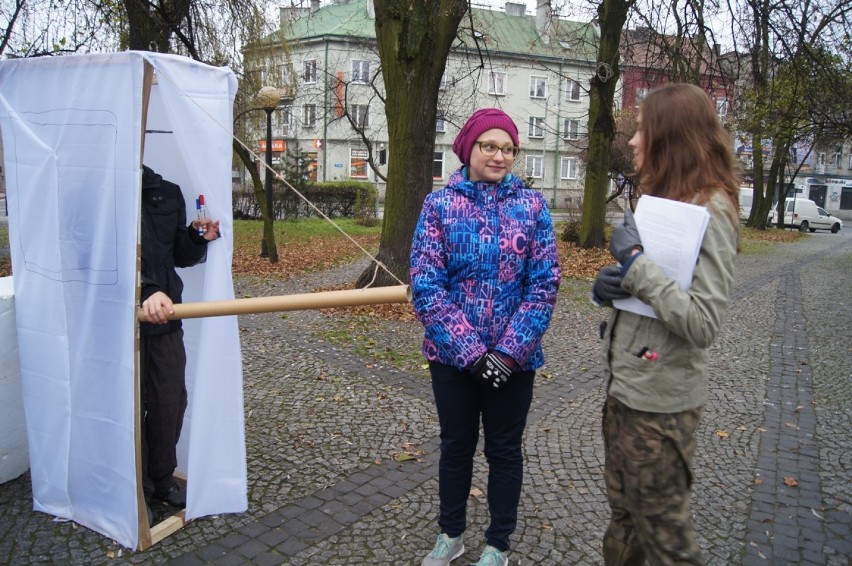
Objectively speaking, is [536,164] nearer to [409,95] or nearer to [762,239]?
[762,239]

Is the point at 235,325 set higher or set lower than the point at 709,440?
higher

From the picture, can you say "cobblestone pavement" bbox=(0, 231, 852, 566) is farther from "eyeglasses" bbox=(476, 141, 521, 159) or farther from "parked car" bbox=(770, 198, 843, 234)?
"parked car" bbox=(770, 198, 843, 234)

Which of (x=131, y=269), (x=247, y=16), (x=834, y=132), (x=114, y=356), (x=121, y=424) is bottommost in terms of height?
(x=121, y=424)

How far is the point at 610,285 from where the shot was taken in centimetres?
217

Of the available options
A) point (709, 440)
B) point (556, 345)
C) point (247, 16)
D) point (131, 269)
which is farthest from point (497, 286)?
point (247, 16)

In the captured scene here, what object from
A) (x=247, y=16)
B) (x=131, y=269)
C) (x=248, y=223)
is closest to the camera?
(x=131, y=269)

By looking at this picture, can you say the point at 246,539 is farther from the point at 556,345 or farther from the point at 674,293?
the point at 556,345

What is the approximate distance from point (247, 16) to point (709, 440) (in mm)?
11004

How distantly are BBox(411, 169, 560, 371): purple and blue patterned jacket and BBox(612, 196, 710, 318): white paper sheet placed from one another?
0.53 m

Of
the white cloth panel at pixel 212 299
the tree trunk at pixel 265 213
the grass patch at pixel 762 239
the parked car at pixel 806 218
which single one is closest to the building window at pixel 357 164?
the grass patch at pixel 762 239

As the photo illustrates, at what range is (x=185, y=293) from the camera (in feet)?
12.1

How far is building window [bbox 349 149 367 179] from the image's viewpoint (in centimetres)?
4384

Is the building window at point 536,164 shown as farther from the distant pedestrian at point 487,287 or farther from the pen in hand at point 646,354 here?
the pen in hand at point 646,354

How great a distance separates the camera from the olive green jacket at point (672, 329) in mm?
1985
